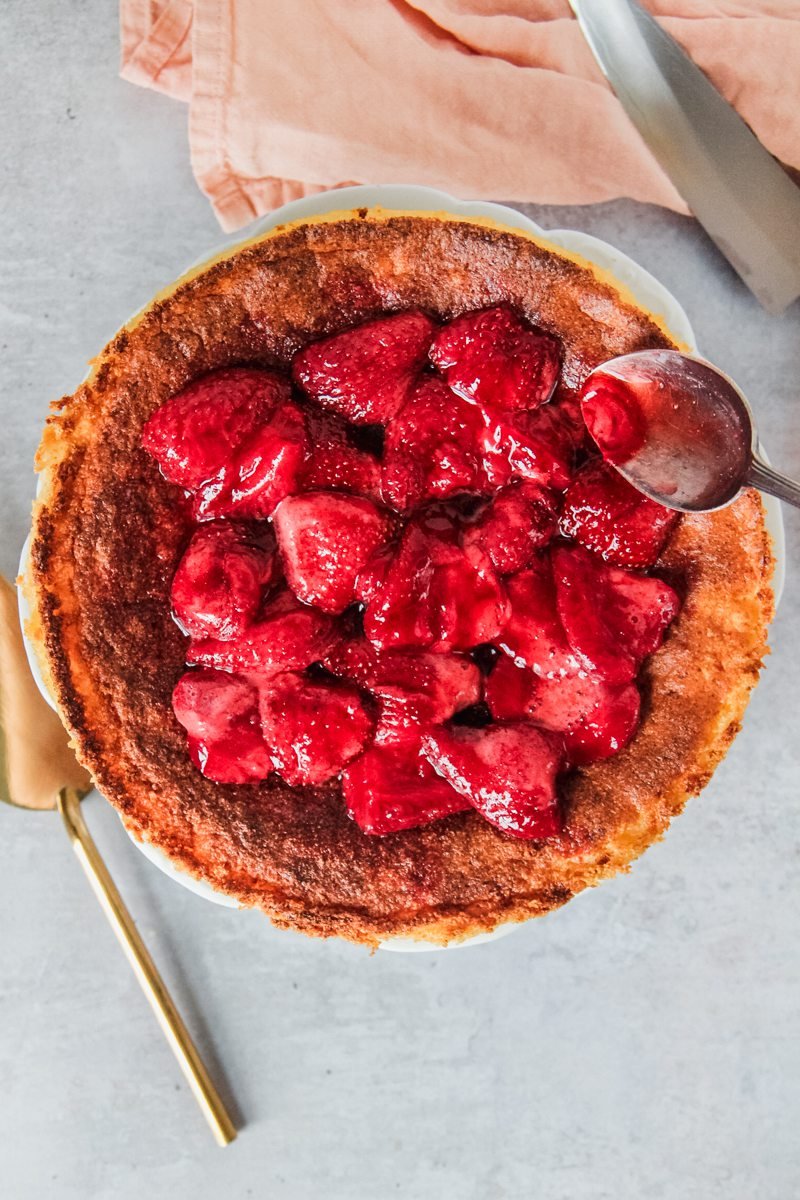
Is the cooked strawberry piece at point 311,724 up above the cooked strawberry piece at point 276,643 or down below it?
below

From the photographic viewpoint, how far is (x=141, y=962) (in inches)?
79.4

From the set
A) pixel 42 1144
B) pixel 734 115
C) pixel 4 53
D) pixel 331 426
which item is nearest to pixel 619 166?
pixel 734 115

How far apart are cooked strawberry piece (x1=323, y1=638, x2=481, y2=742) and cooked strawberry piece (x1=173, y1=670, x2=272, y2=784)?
162mm

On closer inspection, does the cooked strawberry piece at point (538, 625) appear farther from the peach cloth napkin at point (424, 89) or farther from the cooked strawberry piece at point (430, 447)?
the peach cloth napkin at point (424, 89)

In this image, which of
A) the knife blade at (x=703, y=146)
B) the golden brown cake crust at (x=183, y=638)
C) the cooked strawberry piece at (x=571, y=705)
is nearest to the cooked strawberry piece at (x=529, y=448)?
the golden brown cake crust at (x=183, y=638)

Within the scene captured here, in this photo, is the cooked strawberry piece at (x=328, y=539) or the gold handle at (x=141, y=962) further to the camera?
the gold handle at (x=141, y=962)

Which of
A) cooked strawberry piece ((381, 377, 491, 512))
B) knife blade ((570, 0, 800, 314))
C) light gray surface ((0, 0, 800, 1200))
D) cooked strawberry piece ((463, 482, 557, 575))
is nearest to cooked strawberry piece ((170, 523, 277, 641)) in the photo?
cooked strawberry piece ((381, 377, 491, 512))

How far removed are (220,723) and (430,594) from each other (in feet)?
1.30

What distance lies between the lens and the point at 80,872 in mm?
2104

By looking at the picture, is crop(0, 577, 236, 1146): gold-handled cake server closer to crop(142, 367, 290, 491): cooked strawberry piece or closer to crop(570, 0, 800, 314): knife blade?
crop(142, 367, 290, 491): cooked strawberry piece

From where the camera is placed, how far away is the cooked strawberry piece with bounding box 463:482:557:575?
158 cm

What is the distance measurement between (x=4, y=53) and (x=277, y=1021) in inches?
83.2

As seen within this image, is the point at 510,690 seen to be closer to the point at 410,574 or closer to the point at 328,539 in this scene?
the point at 410,574

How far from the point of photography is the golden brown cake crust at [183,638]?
1.57 meters
